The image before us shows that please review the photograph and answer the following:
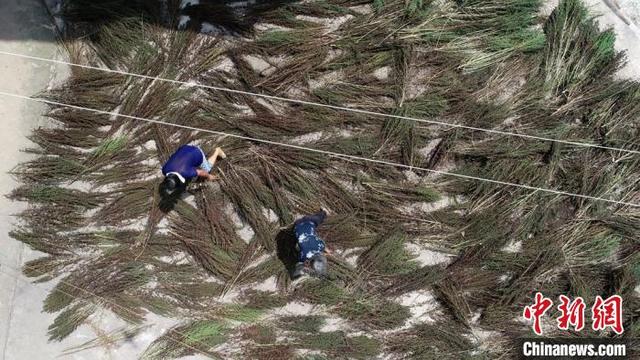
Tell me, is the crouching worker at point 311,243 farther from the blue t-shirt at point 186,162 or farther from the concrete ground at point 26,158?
the concrete ground at point 26,158

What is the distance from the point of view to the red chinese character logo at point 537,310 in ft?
15.5

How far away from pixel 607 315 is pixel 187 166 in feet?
13.3

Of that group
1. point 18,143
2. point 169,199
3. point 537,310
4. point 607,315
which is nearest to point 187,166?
point 169,199

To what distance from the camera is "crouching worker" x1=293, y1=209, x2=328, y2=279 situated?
441 cm

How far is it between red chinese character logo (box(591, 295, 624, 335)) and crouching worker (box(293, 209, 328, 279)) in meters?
2.54

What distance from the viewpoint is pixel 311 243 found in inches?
174

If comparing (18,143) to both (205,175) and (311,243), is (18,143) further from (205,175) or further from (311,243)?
(311,243)

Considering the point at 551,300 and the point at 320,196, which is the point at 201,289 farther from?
the point at 551,300

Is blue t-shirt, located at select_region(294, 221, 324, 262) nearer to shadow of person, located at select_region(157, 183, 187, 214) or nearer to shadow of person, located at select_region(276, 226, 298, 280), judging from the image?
shadow of person, located at select_region(276, 226, 298, 280)

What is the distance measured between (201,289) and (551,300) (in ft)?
10.8

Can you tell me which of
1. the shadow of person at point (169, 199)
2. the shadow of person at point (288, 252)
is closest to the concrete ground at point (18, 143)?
the shadow of person at point (169, 199)

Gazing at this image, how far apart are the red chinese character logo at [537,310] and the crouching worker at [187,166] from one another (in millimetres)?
3206

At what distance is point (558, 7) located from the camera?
190 inches

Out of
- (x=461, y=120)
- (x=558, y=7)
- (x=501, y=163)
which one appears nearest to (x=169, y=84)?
(x=461, y=120)
